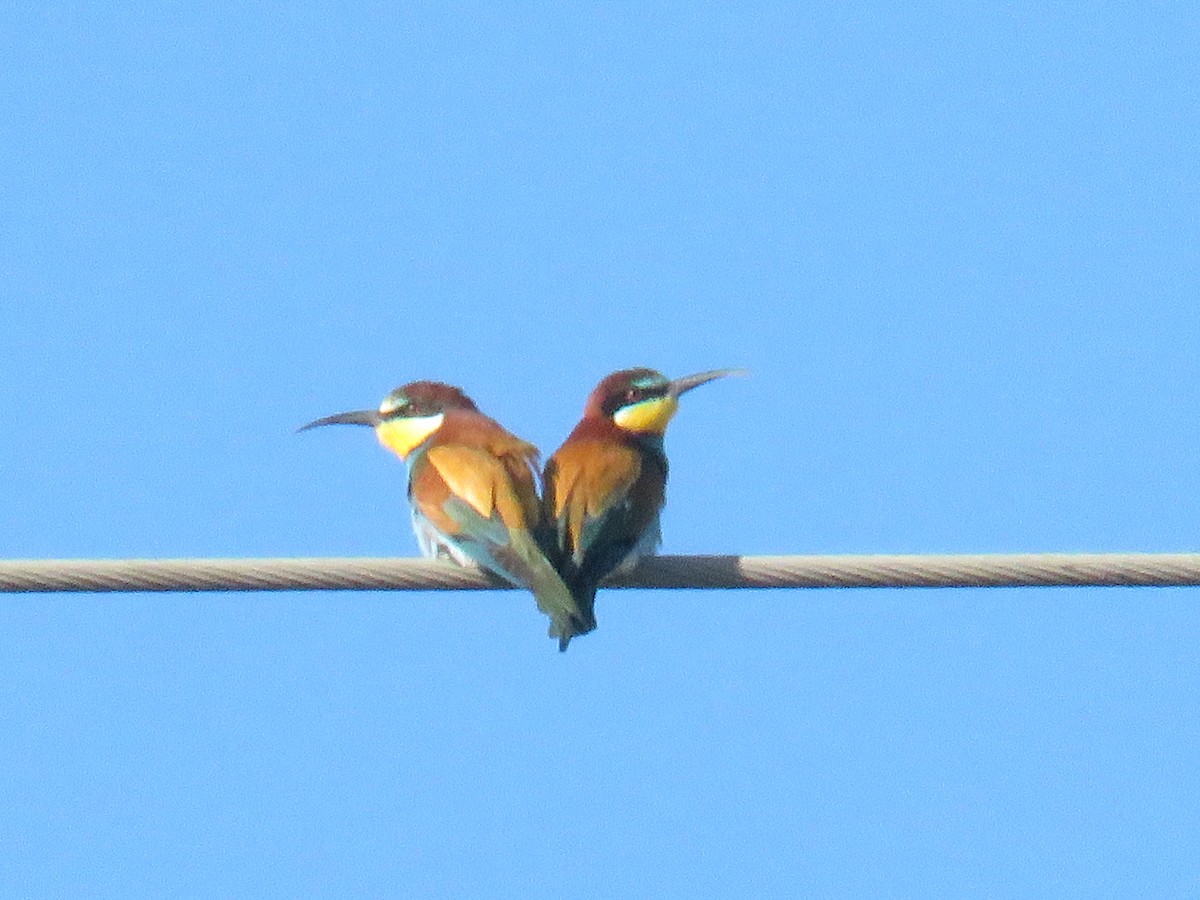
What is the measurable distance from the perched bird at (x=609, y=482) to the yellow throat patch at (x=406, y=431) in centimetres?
41

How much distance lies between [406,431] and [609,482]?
3.42 ft

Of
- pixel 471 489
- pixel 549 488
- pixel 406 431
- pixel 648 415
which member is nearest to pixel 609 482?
pixel 549 488

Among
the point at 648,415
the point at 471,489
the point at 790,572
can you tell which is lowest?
the point at 790,572

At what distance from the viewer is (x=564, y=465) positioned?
5652mm

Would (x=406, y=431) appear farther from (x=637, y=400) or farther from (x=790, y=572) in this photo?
(x=790, y=572)

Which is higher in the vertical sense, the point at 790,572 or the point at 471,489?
the point at 471,489

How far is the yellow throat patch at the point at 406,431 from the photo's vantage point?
629 centimetres

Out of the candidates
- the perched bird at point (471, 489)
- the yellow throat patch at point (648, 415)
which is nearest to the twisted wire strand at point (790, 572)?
the perched bird at point (471, 489)

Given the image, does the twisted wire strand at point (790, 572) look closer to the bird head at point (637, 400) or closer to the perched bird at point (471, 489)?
the perched bird at point (471, 489)

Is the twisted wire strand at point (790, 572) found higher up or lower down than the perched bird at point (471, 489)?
lower down

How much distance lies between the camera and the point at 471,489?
551 cm

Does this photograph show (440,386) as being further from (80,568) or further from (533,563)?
(80,568)

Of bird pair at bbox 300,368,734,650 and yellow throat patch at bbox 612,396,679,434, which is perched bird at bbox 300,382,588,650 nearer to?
bird pair at bbox 300,368,734,650

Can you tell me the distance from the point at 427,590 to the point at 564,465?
1204 mm
